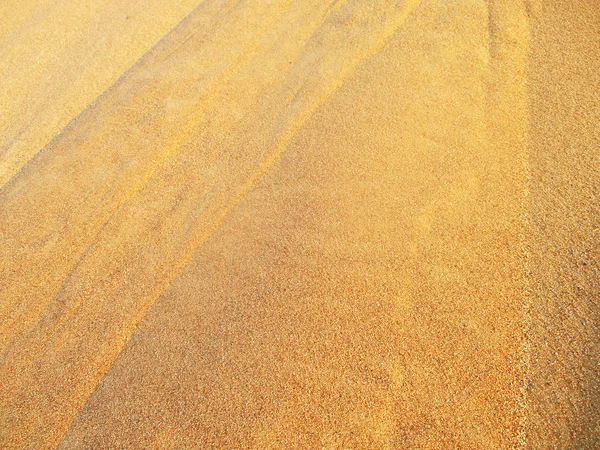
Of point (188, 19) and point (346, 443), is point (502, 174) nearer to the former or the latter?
point (346, 443)

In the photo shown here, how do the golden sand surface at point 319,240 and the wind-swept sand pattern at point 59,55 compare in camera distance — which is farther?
the wind-swept sand pattern at point 59,55

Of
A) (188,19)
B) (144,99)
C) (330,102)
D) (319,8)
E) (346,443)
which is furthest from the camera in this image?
(188,19)

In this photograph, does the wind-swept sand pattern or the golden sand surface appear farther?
the wind-swept sand pattern

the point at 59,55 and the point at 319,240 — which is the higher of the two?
the point at 59,55

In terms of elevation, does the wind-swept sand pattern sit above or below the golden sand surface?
above

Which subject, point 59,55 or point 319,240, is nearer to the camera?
point 319,240

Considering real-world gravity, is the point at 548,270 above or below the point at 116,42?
below

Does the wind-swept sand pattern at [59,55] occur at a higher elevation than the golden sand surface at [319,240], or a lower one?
higher

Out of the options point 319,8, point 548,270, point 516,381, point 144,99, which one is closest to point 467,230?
point 548,270
